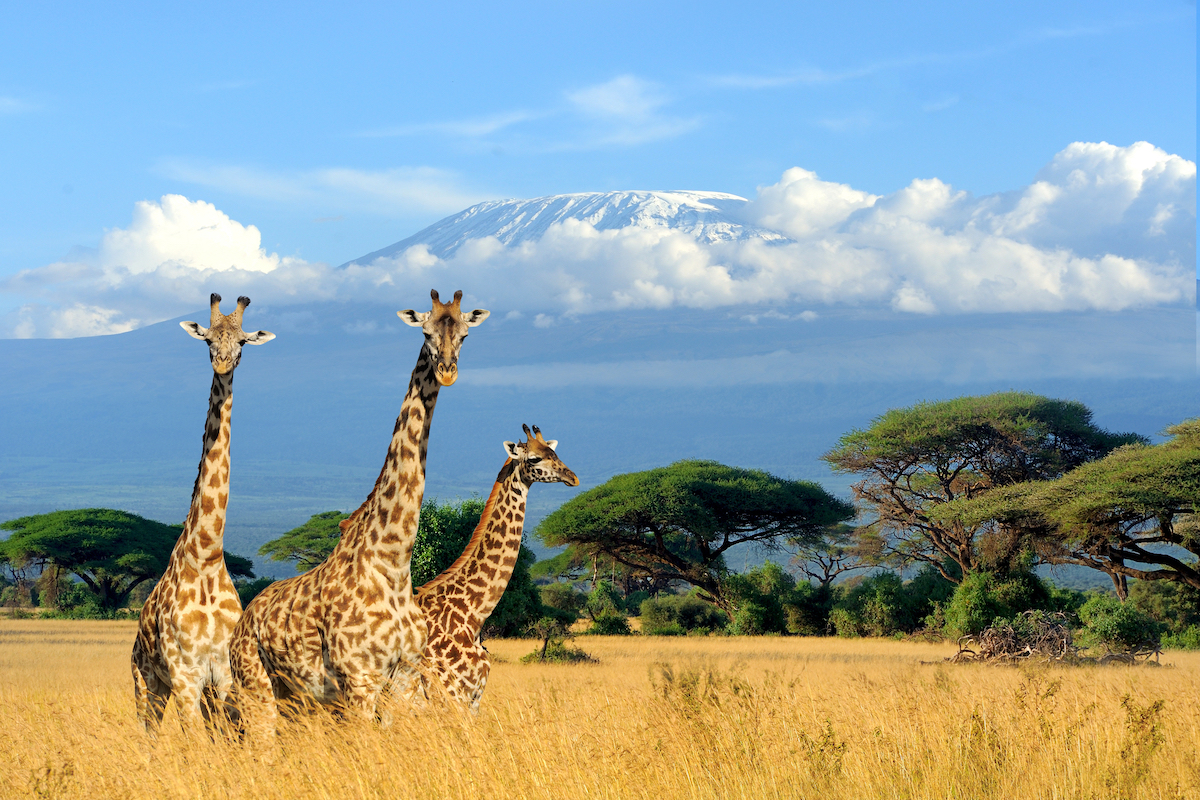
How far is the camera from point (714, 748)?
844 cm

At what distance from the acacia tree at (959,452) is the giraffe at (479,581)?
102 ft

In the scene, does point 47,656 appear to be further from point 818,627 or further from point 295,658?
point 818,627

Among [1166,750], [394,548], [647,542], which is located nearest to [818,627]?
[647,542]

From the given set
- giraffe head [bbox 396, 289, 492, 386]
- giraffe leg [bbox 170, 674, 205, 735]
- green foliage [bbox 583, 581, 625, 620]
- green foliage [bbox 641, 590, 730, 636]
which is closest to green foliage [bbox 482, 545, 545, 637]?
green foliage [bbox 641, 590, 730, 636]

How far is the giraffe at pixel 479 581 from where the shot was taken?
8.87 metres

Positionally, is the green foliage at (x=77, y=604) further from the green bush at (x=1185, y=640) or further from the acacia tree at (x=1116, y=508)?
the green bush at (x=1185, y=640)

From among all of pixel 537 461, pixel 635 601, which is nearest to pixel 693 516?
pixel 635 601

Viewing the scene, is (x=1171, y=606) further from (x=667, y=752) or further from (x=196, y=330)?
(x=196, y=330)

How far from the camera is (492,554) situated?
991 centimetres

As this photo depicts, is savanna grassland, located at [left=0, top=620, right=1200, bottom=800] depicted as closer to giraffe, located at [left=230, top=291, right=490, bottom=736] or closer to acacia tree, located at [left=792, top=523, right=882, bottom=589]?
giraffe, located at [left=230, top=291, right=490, bottom=736]

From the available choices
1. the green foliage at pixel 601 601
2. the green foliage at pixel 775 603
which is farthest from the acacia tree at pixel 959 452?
the green foliage at pixel 601 601

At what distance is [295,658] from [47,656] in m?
21.5

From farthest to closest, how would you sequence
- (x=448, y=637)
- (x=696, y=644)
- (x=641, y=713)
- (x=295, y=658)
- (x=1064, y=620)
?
(x=696, y=644), (x=1064, y=620), (x=641, y=713), (x=448, y=637), (x=295, y=658)

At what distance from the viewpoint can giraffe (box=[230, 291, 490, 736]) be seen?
26.0ft
